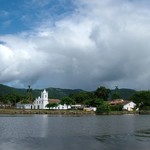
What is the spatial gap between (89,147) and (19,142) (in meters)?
10.8

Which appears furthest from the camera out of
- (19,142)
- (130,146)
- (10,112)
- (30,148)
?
(10,112)

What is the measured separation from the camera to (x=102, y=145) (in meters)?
47.1

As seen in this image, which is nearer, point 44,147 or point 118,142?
point 44,147

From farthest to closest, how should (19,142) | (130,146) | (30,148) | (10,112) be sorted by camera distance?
(10,112) < (19,142) < (130,146) < (30,148)

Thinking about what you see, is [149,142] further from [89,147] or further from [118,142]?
[89,147]

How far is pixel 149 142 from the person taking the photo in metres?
51.3

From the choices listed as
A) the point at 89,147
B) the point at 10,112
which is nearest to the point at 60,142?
the point at 89,147

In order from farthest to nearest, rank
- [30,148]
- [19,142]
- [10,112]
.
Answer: [10,112] < [19,142] < [30,148]

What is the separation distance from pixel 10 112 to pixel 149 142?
139 meters

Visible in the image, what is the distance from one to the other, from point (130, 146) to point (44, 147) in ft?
37.4

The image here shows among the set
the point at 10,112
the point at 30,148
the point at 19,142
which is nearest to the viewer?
the point at 30,148

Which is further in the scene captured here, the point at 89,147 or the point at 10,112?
the point at 10,112

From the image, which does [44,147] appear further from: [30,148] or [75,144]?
[75,144]

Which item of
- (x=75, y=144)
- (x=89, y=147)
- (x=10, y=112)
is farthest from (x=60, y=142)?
(x=10, y=112)
